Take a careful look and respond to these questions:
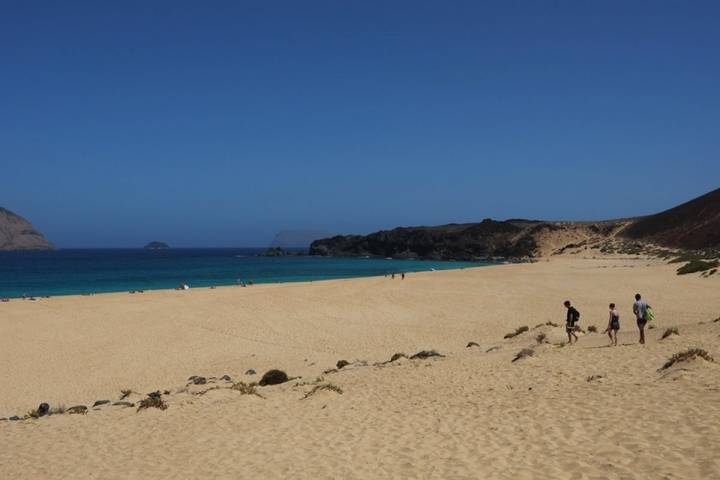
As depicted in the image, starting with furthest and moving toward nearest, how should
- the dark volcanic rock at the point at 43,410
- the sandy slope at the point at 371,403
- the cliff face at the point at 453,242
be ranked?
1. the cliff face at the point at 453,242
2. the dark volcanic rock at the point at 43,410
3. the sandy slope at the point at 371,403

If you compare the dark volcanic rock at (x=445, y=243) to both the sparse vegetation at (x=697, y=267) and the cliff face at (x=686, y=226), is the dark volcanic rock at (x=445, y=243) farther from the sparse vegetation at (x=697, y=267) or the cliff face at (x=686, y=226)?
the sparse vegetation at (x=697, y=267)

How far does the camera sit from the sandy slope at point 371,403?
7941mm

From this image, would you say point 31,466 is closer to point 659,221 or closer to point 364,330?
point 364,330

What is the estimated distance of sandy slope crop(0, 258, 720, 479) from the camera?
7.94 meters

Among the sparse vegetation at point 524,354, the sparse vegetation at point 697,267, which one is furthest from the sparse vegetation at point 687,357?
the sparse vegetation at point 697,267

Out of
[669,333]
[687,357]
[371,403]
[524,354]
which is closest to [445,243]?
[669,333]

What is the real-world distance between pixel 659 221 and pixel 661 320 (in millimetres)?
90675

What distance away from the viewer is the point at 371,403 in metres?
12.1

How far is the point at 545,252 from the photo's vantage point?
111312 mm

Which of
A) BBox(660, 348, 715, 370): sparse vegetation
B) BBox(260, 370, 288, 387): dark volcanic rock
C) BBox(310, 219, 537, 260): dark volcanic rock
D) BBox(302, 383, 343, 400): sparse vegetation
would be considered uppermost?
BBox(310, 219, 537, 260): dark volcanic rock

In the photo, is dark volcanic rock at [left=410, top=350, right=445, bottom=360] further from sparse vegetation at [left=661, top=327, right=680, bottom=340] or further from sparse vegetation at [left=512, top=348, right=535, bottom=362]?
sparse vegetation at [left=661, top=327, right=680, bottom=340]

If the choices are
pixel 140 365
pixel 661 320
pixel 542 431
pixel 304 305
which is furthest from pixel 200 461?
pixel 304 305

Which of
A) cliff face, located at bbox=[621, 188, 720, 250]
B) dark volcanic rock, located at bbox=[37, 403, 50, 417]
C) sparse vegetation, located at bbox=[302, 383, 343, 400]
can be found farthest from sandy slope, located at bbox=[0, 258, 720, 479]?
cliff face, located at bbox=[621, 188, 720, 250]

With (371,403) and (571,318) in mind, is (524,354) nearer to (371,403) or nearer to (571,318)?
(571,318)
